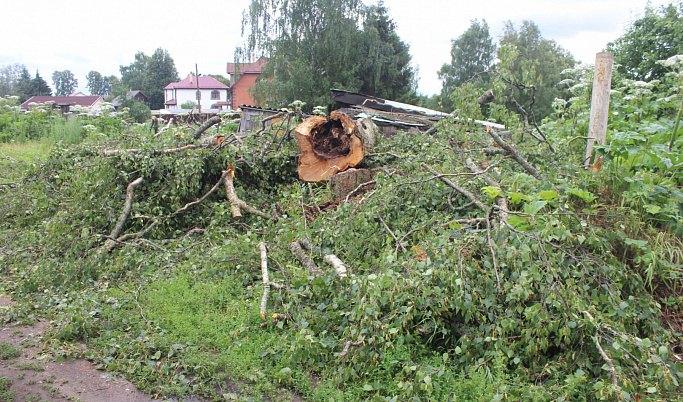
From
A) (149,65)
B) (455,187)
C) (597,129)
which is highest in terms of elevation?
(149,65)

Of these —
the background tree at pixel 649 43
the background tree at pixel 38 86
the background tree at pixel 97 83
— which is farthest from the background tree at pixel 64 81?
the background tree at pixel 649 43

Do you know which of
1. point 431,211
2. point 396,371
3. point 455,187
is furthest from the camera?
point 431,211

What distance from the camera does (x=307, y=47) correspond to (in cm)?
2539

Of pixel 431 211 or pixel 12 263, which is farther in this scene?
pixel 12 263

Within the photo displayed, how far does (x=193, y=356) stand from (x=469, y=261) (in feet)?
6.65

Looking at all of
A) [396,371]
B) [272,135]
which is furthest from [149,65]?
[396,371]

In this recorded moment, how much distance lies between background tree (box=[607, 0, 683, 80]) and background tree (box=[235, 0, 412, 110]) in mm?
12560

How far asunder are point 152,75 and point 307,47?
189 feet

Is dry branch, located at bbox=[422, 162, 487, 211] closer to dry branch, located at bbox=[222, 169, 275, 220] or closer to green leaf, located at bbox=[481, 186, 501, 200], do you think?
A: green leaf, located at bbox=[481, 186, 501, 200]

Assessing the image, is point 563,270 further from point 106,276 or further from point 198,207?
point 198,207

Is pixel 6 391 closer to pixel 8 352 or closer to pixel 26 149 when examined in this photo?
pixel 8 352

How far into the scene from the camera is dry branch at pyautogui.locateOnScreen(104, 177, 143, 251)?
4954 mm

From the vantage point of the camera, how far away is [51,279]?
439cm

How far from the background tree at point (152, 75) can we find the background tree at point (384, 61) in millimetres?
51617
